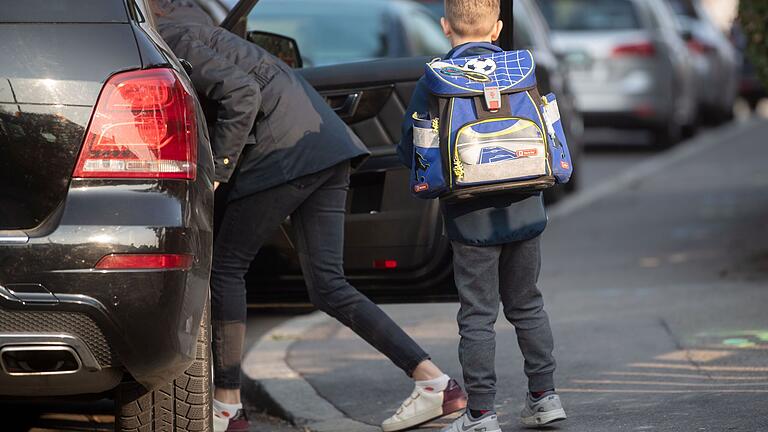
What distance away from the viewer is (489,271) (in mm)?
4539

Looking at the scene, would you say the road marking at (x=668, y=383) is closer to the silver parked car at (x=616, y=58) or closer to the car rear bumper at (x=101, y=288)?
the car rear bumper at (x=101, y=288)

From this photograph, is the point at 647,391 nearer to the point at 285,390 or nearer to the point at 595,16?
the point at 285,390

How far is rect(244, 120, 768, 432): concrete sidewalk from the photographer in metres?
5.07

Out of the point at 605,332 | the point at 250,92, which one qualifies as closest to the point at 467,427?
the point at 250,92

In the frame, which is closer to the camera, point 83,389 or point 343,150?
point 83,389

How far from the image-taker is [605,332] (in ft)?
21.4

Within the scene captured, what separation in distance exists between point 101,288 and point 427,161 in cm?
119

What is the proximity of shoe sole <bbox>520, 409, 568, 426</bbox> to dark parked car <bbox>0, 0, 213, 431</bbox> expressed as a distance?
4.75ft

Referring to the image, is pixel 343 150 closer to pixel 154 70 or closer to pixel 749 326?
pixel 154 70

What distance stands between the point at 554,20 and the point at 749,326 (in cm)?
1026

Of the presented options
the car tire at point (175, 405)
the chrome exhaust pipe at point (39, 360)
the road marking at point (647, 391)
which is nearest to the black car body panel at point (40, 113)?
the chrome exhaust pipe at point (39, 360)

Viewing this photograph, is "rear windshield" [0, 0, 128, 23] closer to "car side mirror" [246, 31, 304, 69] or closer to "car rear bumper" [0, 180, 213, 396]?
"car rear bumper" [0, 180, 213, 396]

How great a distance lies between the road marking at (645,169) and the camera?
39.5ft

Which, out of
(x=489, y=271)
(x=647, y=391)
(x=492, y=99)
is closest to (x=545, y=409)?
(x=489, y=271)
